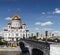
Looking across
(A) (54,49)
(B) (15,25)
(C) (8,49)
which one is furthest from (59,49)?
(B) (15,25)

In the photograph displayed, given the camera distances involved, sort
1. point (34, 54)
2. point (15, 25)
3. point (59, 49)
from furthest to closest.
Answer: point (15, 25)
point (34, 54)
point (59, 49)

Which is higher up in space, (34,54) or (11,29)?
(11,29)

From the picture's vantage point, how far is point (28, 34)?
142000mm

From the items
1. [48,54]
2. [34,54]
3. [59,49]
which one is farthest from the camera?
[34,54]

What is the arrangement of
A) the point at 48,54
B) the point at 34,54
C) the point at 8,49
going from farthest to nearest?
the point at 8,49 → the point at 34,54 → the point at 48,54

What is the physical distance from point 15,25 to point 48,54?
108 m

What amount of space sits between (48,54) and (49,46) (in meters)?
1.03

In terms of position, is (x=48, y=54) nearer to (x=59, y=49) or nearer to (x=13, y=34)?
(x=59, y=49)

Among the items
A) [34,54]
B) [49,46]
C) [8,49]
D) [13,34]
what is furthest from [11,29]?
[49,46]

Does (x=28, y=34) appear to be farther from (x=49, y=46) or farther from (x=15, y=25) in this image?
(x=49, y=46)

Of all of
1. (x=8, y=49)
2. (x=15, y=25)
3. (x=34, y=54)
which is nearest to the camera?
(x=34, y=54)

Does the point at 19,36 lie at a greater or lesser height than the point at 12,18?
lesser

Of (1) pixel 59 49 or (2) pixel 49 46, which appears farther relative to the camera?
(2) pixel 49 46

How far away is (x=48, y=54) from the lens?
31703 millimetres
